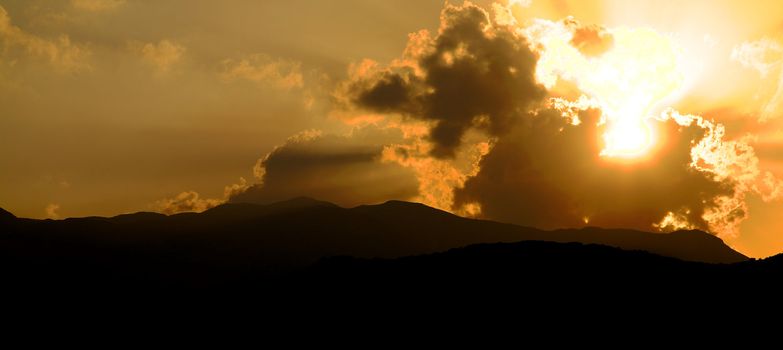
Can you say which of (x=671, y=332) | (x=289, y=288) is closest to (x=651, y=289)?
(x=671, y=332)

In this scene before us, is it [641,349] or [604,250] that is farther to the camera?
[604,250]

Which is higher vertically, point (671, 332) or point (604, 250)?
point (604, 250)

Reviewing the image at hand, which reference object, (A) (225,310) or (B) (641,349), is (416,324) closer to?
(B) (641,349)

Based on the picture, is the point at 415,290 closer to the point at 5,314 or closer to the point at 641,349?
the point at 641,349

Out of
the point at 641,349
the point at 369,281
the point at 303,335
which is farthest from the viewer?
the point at 369,281

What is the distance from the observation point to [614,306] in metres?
83.4

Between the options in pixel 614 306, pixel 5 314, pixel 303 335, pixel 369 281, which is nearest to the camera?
pixel 614 306

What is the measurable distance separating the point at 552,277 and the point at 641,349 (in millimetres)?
22658

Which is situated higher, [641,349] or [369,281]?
[369,281]

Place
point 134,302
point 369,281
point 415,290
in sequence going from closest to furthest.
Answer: point 415,290 → point 369,281 → point 134,302

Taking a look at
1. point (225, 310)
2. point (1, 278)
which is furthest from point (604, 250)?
point (1, 278)

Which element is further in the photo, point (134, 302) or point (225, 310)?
point (134, 302)

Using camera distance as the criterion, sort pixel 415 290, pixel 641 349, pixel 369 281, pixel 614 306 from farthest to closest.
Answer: pixel 369 281 < pixel 415 290 < pixel 614 306 < pixel 641 349

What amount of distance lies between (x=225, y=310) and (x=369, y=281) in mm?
24752
